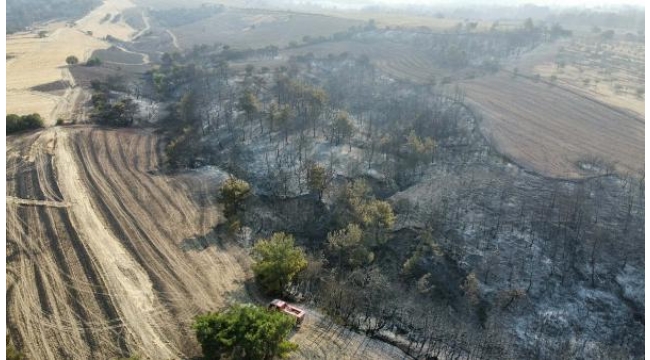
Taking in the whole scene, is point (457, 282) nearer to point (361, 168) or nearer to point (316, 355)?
point (316, 355)

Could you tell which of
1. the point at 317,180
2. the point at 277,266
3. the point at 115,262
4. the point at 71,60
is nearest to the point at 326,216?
the point at 317,180

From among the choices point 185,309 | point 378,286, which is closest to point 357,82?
point 378,286

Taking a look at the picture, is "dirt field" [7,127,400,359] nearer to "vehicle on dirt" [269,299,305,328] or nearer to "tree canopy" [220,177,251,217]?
"vehicle on dirt" [269,299,305,328]

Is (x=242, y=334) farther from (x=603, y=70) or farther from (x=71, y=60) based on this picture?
(x=603, y=70)

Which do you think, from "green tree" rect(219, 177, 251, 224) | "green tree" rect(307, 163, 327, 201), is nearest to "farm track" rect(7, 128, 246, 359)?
"green tree" rect(219, 177, 251, 224)

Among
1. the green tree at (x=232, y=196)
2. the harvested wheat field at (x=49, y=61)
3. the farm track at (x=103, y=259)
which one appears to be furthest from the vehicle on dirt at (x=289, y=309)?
the harvested wheat field at (x=49, y=61)

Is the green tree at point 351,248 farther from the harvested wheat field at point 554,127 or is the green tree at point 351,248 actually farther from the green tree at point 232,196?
the harvested wheat field at point 554,127
